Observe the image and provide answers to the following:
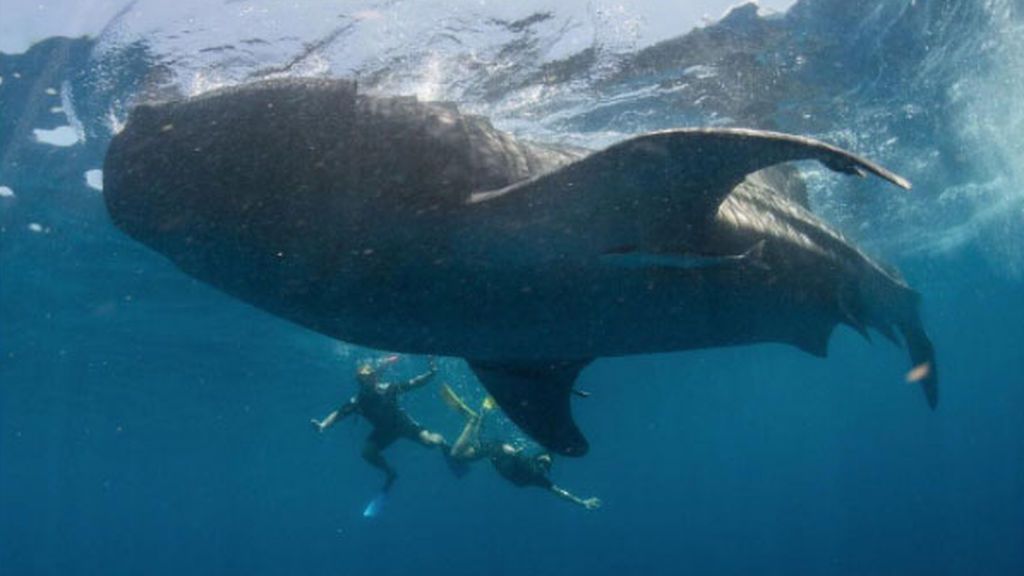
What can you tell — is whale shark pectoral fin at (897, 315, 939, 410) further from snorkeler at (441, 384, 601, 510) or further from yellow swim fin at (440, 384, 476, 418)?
yellow swim fin at (440, 384, 476, 418)

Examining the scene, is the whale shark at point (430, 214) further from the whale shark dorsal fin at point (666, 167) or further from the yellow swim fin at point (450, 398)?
the yellow swim fin at point (450, 398)

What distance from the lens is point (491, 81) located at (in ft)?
39.0

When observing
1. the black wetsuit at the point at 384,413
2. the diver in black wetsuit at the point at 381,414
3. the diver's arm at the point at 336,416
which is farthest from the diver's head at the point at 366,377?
the diver's arm at the point at 336,416

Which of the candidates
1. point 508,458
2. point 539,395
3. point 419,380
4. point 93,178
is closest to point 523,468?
point 508,458

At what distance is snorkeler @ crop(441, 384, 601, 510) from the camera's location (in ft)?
48.3

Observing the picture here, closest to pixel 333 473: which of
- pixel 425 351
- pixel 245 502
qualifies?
pixel 245 502

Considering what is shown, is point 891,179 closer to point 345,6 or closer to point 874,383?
point 345,6

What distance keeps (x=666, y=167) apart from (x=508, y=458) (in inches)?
488

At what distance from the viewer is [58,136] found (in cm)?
1253

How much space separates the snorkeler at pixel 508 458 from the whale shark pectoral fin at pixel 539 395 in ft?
27.3

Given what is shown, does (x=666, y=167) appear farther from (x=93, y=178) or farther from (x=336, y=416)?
(x=93, y=178)

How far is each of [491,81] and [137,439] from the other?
4891 cm

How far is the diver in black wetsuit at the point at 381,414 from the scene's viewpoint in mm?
15297

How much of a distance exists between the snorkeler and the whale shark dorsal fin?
11.0 meters
